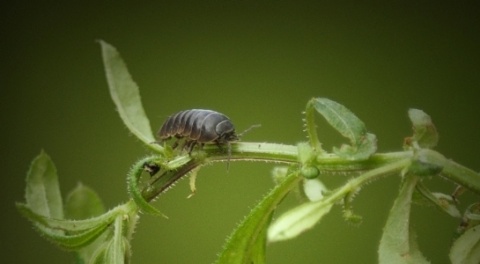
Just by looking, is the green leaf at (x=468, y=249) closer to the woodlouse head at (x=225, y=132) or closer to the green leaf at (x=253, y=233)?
the green leaf at (x=253, y=233)

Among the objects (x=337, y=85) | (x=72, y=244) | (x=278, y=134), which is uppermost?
(x=337, y=85)

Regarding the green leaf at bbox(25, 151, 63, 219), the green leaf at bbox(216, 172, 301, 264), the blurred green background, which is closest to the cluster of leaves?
the green leaf at bbox(216, 172, 301, 264)

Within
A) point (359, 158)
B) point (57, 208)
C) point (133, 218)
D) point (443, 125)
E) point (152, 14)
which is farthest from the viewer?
point (152, 14)

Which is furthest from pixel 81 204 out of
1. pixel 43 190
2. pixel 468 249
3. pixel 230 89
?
pixel 230 89

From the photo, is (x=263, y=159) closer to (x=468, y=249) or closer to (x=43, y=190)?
(x=468, y=249)

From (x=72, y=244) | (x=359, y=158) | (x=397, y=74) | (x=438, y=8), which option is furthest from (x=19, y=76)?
(x=359, y=158)

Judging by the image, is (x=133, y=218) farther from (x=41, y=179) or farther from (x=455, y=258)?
(x=455, y=258)

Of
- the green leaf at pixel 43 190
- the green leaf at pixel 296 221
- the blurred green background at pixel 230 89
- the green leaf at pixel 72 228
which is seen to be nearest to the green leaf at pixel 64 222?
the green leaf at pixel 72 228
